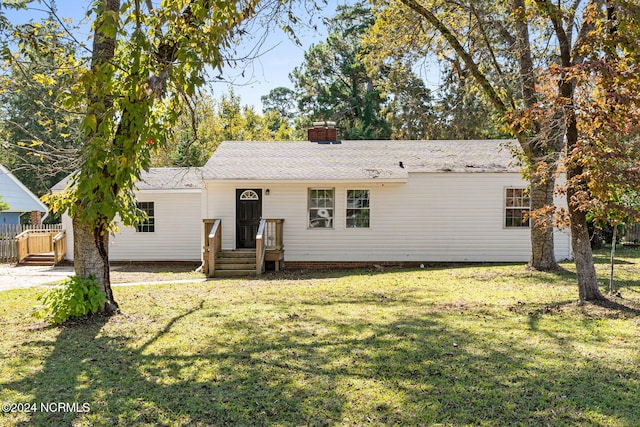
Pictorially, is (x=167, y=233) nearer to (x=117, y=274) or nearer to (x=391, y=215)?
(x=117, y=274)

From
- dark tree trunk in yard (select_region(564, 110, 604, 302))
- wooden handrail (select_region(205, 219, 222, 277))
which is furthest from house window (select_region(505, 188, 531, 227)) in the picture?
wooden handrail (select_region(205, 219, 222, 277))

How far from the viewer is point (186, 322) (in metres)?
7.36

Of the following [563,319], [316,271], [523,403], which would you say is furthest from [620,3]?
[316,271]

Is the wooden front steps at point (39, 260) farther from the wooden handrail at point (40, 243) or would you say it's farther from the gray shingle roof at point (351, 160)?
the gray shingle roof at point (351, 160)

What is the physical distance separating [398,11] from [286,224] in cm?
653

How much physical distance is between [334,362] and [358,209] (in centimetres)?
974

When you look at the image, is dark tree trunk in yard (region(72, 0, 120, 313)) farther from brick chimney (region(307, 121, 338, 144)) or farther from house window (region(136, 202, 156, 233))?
brick chimney (region(307, 121, 338, 144))

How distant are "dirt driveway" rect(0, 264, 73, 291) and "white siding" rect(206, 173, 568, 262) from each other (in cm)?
452

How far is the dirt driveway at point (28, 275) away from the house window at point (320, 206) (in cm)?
668

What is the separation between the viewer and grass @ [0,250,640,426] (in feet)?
13.4

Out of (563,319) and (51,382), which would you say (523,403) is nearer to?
(563,319)

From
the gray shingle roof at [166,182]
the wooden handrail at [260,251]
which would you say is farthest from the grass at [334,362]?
the gray shingle roof at [166,182]

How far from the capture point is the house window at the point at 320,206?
48.8 feet

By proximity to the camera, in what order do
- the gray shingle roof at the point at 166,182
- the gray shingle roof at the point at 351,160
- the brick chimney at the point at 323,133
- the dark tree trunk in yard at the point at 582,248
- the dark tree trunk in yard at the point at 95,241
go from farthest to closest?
the brick chimney at the point at 323,133, the gray shingle roof at the point at 166,182, the gray shingle roof at the point at 351,160, the dark tree trunk in yard at the point at 582,248, the dark tree trunk in yard at the point at 95,241
